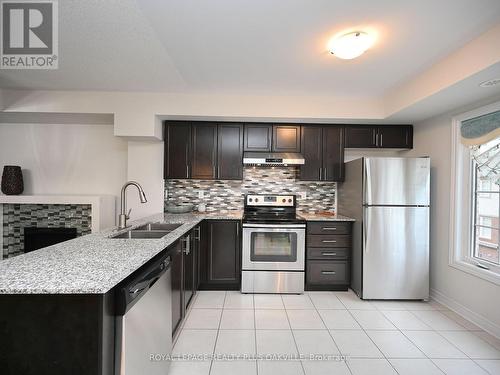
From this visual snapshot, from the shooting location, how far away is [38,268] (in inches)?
46.4

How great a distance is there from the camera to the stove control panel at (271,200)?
3.71 metres

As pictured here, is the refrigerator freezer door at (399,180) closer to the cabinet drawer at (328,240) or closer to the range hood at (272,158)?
the cabinet drawer at (328,240)

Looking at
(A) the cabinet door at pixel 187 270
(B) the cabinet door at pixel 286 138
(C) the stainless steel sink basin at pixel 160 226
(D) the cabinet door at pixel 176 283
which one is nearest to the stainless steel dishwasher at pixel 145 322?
(D) the cabinet door at pixel 176 283

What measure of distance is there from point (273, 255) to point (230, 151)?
146 cm

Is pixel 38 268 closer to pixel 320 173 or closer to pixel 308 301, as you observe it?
pixel 308 301

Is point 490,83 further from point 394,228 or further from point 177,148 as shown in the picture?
point 177,148

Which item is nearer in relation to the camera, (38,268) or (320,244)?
(38,268)

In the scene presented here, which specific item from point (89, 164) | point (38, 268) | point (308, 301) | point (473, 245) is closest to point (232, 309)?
point (308, 301)

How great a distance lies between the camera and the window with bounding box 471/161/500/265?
2.43 metres

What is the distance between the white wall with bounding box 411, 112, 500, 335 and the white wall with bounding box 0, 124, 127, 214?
13.5 ft

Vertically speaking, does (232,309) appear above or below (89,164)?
below

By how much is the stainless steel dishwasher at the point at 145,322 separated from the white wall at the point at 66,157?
2.70m

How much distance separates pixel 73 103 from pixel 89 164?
986mm

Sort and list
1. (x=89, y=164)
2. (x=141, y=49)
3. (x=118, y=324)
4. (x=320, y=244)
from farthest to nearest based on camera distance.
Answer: (x=89, y=164), (x=320, y=244), (x=141, y=49), (x=118, y=324)
